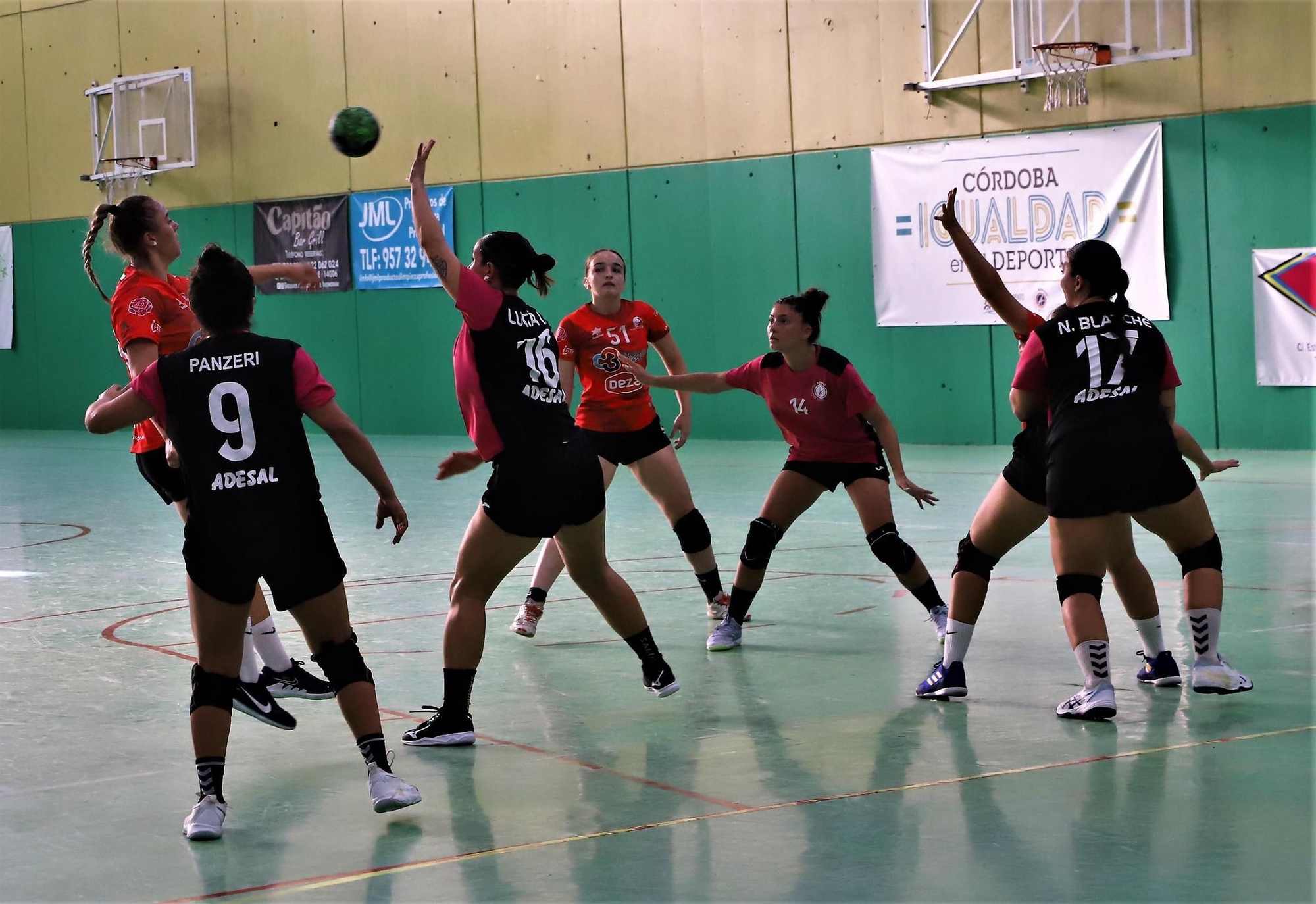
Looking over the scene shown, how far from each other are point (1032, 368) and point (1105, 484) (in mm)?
489

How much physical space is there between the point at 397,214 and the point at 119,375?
6202 millimetres

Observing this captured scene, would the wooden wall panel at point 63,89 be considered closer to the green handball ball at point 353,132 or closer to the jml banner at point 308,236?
the jml banner at point 308,236

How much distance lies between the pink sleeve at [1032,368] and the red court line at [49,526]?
8197 millimetres

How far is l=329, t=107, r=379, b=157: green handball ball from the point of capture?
781cm

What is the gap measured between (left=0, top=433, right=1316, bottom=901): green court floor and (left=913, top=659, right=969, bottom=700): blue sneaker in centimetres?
7

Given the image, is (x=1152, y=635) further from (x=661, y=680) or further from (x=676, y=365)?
(x=676, y=365)

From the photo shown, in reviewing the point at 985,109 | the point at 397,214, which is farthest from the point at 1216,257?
the point at 397,214

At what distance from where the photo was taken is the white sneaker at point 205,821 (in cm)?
482

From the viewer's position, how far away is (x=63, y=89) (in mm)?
25281

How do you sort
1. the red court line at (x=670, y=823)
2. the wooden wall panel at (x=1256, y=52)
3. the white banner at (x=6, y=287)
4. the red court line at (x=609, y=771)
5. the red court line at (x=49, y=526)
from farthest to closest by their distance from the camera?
the white banner at (x=6, y=287)
the wooden wall panel at (x=1256, y=52)
the red court line at (x=49, y=526)
the red court line at (x=609, y=771)
the red court line at (x=670, y=823)

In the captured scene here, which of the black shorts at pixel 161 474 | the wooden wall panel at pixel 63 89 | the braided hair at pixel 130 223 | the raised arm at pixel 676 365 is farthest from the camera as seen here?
the wooden wall panel at pixel 63 89

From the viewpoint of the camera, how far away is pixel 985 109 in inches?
663

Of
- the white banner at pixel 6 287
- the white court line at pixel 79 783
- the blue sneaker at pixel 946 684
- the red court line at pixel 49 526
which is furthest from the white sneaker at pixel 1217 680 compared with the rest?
the white banner at pixel 6 287

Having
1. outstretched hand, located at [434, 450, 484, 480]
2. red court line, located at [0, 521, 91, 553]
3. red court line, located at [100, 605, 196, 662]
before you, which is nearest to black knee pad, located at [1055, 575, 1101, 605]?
outstretched hand, located at [434, 450, 484, 480]
